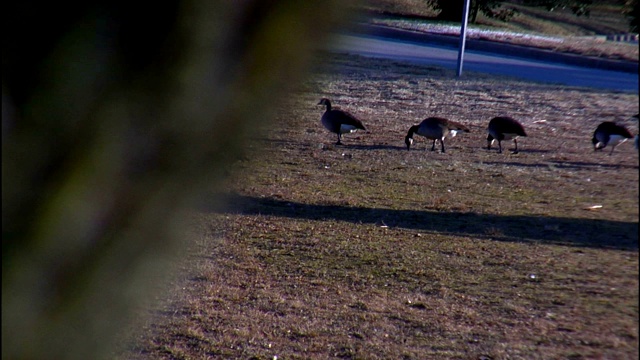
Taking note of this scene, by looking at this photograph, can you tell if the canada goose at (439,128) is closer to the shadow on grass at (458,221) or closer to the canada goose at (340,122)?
the canada goose at (340,122)

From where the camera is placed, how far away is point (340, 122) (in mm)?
9102

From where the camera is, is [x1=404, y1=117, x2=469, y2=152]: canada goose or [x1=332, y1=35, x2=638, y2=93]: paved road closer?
[x1=332, y1=35, x2=638, y2=93]: paved road

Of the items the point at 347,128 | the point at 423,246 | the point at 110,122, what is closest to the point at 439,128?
the point at 347,128

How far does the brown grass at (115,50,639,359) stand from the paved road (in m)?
0.07

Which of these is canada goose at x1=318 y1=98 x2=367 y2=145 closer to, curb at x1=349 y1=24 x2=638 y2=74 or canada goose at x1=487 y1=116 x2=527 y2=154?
curb at x1=349 y1=24 x2=638 y2=74

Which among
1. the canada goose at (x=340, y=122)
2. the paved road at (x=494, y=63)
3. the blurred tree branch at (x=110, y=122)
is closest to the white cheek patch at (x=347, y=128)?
→ the canada goose at (x=340, y=122)

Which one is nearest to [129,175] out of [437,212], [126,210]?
[126,210]

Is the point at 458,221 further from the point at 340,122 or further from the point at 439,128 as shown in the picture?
the point at 340,122

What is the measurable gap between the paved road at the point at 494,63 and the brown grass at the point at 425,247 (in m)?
0.07

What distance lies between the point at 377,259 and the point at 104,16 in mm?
3817

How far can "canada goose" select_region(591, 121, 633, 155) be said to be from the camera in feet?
6.42

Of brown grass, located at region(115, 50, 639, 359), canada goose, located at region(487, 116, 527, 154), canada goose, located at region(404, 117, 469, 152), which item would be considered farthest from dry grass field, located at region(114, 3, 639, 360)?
canada goose, located at region(404, 117, 469, 152)

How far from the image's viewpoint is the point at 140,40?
2066 millimetres

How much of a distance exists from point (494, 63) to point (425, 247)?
308 cm
